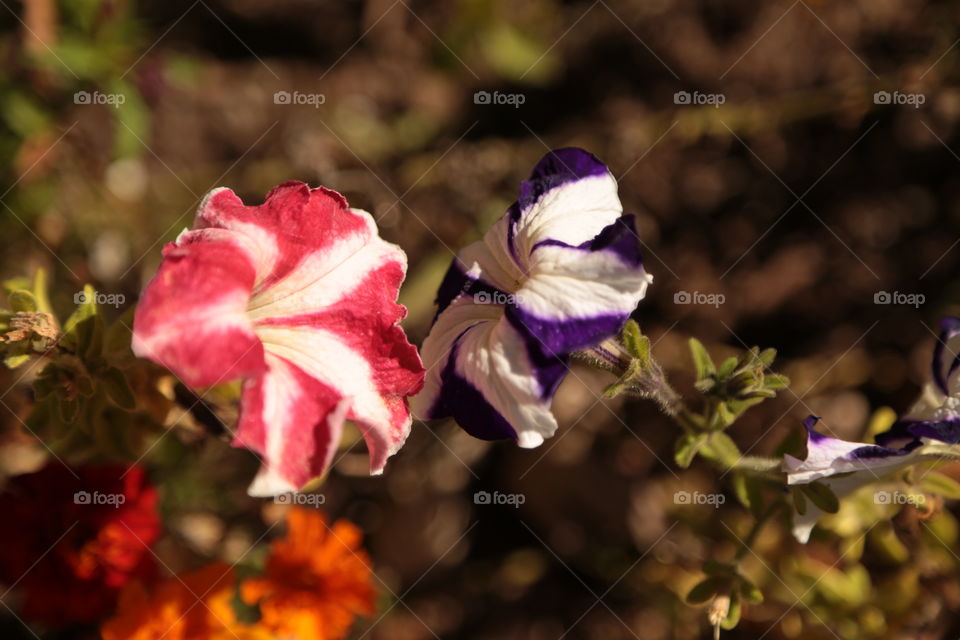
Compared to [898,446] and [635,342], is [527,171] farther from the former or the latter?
[898,446]

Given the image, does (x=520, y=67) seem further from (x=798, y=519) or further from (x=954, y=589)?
(x=954, y=589)

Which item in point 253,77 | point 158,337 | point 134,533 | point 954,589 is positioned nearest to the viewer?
point 158,337

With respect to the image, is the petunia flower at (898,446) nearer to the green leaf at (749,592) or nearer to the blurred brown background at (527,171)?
the green leaf at (749,592)

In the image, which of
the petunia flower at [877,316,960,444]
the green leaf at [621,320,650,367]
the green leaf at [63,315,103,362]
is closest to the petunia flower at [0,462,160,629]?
the green leaf at [63,315,103,362]

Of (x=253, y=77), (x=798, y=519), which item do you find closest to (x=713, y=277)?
(x=798, y=519)

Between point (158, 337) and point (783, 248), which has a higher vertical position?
point (158, 337)

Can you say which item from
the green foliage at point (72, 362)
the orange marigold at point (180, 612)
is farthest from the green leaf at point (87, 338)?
the orange marigold at point (180, 612)

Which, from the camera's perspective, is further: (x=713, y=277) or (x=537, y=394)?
(x=713, y=277)

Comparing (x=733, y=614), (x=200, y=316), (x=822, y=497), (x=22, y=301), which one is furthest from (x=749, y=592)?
(x=22, y=301)
